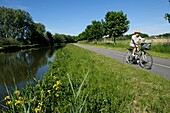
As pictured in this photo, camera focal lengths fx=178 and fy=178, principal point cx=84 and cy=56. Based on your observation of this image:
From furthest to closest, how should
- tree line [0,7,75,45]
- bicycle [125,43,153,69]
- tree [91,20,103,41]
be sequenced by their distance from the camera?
tree line [0,7,75,45], tree [91,20,103,41], bicycle [125,43,153,69]

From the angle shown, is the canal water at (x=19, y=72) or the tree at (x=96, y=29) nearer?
the canal water at (x=19, y=72)

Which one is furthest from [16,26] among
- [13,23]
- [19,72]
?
[19,72]

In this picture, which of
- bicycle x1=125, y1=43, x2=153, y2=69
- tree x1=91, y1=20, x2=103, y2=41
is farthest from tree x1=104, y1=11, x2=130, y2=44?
bicycle x1=125, y1=43, x2=153, y2=69

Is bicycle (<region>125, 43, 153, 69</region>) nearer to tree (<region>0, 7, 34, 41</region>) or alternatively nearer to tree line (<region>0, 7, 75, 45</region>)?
tree line (<region>0, 7, 75, 45</region>)

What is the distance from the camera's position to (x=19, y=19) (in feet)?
240

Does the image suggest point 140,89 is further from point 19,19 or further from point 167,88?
point 19,19

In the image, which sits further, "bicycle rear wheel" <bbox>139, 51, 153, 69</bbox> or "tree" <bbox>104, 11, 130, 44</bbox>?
"tree" <bbox>104, 11, 130, 44</bbox>

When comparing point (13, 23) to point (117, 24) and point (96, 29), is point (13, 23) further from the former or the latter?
point (117, 24)

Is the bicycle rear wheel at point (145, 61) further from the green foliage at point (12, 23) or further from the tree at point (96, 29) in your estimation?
the green foliage at point (12, 23)

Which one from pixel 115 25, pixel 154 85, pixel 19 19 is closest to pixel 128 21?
pixel 115 25

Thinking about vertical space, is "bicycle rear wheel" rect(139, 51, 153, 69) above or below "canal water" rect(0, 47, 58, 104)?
above

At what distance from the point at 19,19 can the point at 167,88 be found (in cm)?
7548

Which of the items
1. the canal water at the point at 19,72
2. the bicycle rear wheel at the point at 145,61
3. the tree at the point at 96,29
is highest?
the tree at the point at 96,29

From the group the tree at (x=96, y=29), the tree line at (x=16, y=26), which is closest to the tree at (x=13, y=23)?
the tree line at (x=16, y=26)
